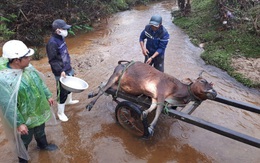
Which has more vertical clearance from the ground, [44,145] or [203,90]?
[203,90]

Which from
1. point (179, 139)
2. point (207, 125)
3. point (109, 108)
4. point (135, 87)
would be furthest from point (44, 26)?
point (207, 125)

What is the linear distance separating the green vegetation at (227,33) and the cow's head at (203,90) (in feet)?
8.71

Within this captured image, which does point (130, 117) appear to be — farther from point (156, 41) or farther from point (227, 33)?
point (227, 33)

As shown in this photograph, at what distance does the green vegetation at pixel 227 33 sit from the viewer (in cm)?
658

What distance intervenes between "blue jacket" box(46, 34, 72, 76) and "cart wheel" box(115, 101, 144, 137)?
115 cm

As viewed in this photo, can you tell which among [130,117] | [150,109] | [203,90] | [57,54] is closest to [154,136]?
[130,117]

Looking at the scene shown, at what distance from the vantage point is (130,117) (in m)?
3.91

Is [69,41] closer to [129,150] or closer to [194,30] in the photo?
[194,30]

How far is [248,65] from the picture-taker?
20.1ft

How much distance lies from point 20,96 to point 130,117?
5.67 feet

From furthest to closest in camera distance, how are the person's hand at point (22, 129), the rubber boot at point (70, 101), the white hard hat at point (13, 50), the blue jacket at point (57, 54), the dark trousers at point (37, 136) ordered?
the rubber boot at point (70, 101) → the blue jacket at point (57, 54) → the dark trousers at point (37, 136) → the person's hand at point (22, 129) → the white hard hat at point (13, 50)

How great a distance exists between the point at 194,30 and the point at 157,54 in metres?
5.19

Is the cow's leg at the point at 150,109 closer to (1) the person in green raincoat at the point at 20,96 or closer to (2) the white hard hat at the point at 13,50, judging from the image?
(1) the person in green raincoat at the point at 20,96

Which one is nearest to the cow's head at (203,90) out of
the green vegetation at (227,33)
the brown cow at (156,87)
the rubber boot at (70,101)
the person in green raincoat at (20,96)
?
the brown cow at (156,87)
